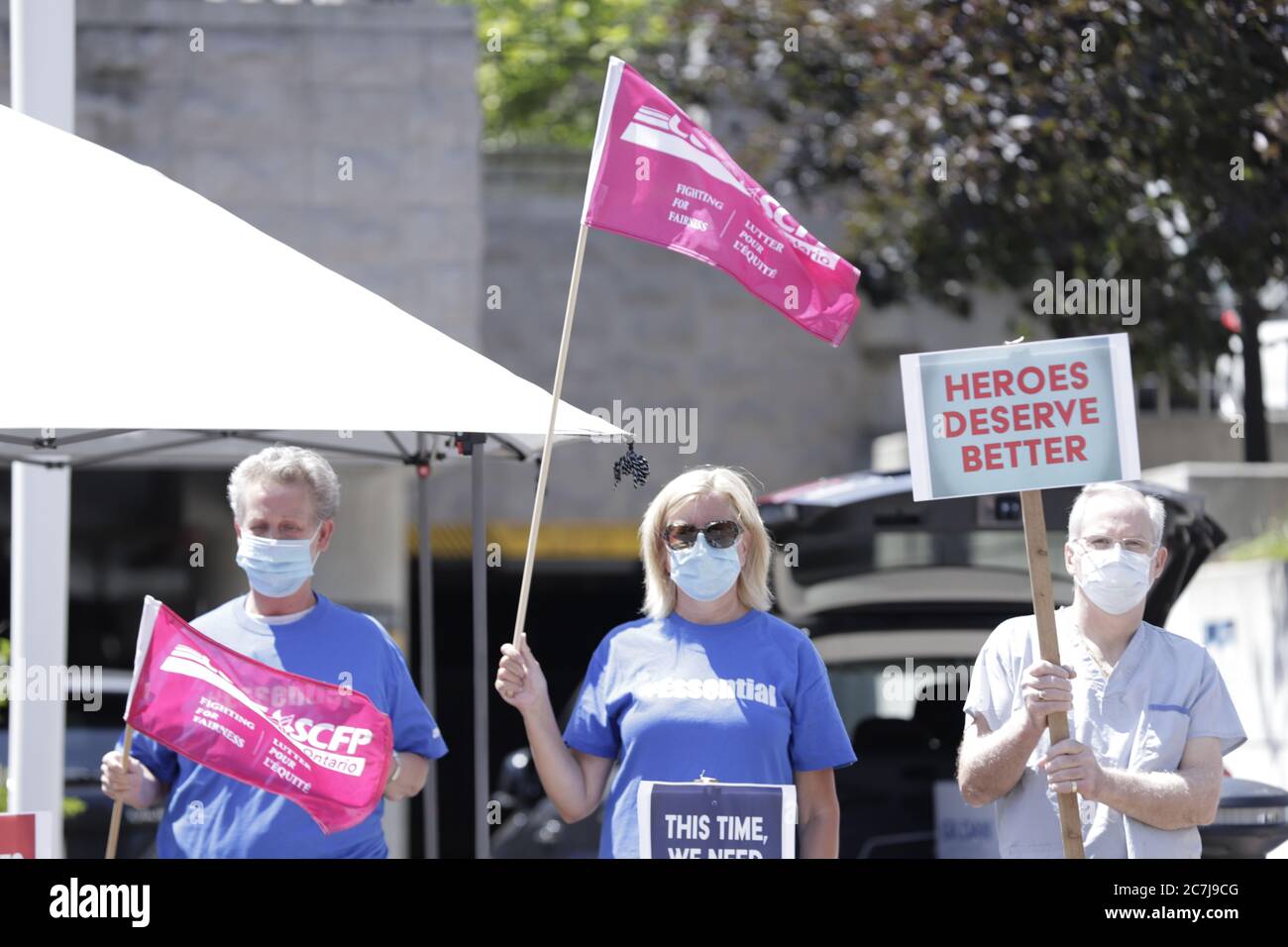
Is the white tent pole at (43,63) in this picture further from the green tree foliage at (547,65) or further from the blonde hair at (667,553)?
the green tree foliage at (547,65)

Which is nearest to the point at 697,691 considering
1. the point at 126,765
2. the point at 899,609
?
the point at 126,765

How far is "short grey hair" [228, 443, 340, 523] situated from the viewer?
14.3 feet

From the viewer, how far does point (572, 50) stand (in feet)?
65.5

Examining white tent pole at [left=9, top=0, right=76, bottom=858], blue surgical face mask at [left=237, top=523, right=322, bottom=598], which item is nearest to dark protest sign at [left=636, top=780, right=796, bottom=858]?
blue surgical face mask at [left=237, top=523, right=322, bottom=598]

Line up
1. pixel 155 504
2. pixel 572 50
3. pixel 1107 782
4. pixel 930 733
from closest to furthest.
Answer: pixel 1107 782 < pixel 930 733 < pixel 155 504 < pixel 572 50

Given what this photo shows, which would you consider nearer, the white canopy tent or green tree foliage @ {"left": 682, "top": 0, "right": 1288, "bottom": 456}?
the white canopy tent

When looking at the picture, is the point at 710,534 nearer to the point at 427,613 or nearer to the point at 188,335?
the point at 188,335

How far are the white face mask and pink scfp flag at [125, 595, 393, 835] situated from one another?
174 centimetres

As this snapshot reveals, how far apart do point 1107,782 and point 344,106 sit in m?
7.96

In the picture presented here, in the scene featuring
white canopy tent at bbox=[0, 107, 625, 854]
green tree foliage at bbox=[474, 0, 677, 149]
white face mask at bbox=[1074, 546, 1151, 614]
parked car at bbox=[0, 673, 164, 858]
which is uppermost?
green tree foliage at bbox=[474, 0, 677, 149]

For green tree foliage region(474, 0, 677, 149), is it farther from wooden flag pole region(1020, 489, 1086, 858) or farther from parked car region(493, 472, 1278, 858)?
wooden flag pole region(1020, 489, 1086, 858)

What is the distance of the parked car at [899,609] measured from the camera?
6465 mm
